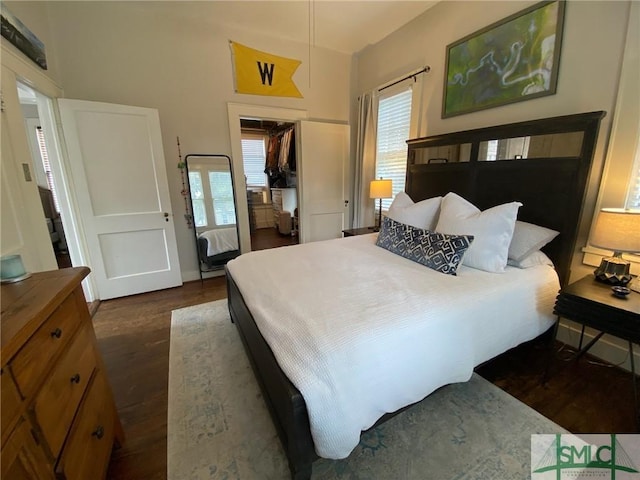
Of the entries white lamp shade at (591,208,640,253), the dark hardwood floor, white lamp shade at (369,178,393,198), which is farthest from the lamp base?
white lamp shade at (369,178,393,198)

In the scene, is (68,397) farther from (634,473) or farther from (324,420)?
(634,473)

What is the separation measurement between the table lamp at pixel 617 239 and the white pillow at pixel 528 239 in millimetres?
289

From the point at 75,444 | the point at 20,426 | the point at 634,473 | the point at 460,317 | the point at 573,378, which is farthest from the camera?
the point at 573,378

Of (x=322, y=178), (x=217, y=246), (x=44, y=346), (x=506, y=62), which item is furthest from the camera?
(x=322, y=178)

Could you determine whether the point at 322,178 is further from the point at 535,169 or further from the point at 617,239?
the point at 617,239

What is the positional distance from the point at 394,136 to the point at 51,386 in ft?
11.8

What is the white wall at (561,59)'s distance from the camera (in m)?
1.69

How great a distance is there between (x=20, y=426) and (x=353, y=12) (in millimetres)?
3801

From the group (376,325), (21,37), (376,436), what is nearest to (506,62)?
(376,325)

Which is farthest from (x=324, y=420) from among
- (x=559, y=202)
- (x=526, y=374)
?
(x=559, y=202)

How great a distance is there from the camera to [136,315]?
259 centimetres

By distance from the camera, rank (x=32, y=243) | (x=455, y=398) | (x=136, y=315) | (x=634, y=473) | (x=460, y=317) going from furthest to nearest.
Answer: (x=136, y=315) < (x=32, y=243) < (x=455, y=398) < (x=460, y=317) < (x=634, y=473)

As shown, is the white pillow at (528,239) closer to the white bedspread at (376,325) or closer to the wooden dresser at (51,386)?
the white bedspread at (376,325)

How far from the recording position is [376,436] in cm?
134
